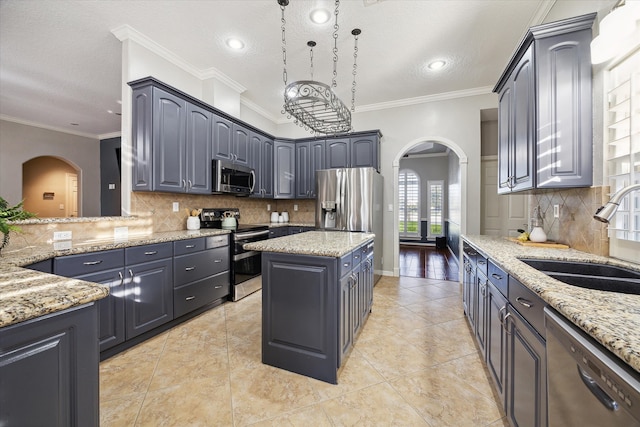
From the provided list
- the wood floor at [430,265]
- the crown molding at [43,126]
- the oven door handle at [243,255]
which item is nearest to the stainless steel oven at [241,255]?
the oven door handle at [243,255]

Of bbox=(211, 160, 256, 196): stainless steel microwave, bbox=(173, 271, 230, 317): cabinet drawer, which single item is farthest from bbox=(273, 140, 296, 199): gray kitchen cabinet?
bbox=(173, 271, 230, 317): cabinet drawer

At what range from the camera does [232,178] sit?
140 inches

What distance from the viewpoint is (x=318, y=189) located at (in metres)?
4.22

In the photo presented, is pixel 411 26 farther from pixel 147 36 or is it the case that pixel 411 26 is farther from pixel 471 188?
pixel 147 36

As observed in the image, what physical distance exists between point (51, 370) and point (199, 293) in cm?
215

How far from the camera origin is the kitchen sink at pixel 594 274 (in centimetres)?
130

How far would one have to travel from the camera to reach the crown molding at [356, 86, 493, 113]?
13.2 ft

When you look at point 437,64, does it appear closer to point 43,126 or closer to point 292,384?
point 292,384

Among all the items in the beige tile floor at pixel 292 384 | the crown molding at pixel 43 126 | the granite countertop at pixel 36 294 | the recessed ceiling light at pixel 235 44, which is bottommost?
the beige tile floor at pixel 292 384

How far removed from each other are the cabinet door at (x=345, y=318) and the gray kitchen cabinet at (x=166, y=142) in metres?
2.16

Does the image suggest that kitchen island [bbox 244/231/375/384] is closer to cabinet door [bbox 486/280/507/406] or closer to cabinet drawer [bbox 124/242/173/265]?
cabinet door [bbox 486/280/507/406]

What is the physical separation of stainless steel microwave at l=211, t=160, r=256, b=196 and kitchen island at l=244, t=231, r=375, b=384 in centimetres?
172

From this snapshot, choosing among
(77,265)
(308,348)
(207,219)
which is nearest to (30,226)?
(77,265)

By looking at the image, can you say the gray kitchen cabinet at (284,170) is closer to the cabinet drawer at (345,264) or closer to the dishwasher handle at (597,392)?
the cabinet drawer at (345,264)
